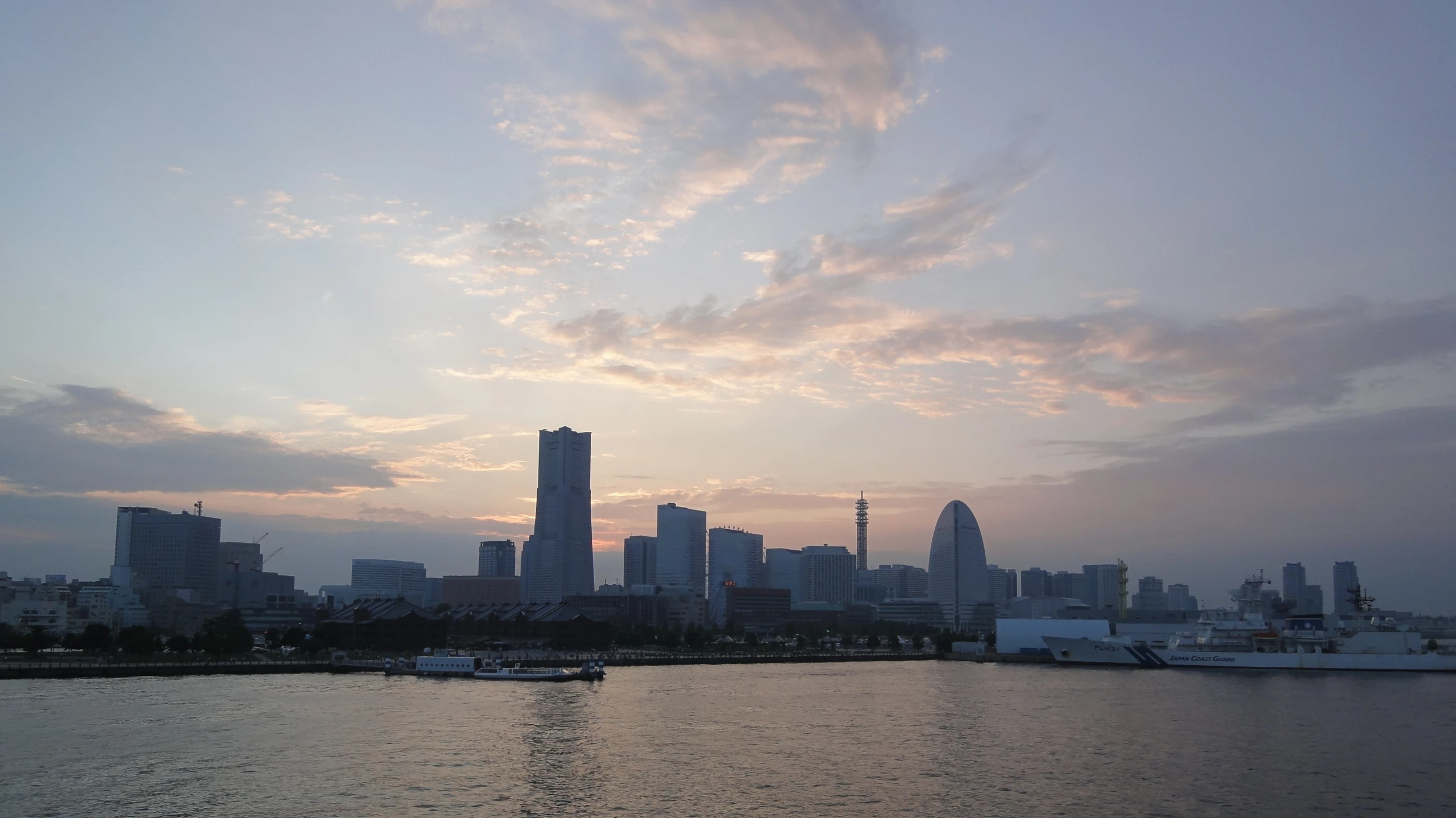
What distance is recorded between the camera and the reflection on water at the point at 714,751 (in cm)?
3872

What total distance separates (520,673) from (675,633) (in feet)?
230

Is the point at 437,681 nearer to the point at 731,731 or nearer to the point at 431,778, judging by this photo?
the point at 731,731

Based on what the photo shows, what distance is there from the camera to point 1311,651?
116m

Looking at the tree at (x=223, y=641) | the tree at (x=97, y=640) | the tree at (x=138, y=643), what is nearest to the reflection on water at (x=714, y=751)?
the tree at (x=138, y=643)

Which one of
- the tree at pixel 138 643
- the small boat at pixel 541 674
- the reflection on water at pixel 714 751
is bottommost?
the small boat at pixel 541 674

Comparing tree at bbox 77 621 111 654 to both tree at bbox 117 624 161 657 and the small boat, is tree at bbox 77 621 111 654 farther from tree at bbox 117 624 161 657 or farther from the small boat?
the small boat

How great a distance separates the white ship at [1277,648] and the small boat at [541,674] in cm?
6331

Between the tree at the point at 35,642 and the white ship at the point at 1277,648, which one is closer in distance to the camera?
the tree at the point at 35,642

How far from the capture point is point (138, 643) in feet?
352

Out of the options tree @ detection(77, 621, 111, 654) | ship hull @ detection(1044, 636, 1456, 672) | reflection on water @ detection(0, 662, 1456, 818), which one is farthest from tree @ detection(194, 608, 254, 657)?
ship hull @ detection(1044, 636, 1456, 672)

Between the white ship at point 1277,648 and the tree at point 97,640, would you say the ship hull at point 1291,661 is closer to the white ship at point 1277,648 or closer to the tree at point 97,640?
the white ship at point 1277,648

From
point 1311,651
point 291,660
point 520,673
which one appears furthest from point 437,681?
point 1311,651

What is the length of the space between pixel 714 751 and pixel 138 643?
82527 millimetres

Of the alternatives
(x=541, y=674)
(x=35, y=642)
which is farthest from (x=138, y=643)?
(x=541, y=674)
